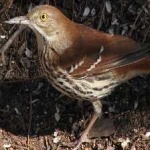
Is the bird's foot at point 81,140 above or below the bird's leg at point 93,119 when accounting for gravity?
below

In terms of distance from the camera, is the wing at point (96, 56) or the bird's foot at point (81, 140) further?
the bird's foot at point (81, 140)

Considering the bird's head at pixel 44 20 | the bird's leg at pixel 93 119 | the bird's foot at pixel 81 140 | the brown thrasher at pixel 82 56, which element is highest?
the bird's head at pixel 44 20

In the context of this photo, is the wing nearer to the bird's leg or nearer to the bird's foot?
the bird's leg

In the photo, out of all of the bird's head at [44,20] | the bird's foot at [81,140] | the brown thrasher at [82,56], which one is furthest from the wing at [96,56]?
the bird's foot at [81,140]

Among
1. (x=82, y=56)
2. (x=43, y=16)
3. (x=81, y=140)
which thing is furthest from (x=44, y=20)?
(x=81, y=140)

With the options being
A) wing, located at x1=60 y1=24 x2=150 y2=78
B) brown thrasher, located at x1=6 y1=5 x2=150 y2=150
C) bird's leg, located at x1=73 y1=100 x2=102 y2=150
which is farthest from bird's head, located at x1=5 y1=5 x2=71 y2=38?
bird's leg, located at x1=73 y1=100 x2=102 y2=150

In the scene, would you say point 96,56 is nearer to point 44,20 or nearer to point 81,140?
point 44,20

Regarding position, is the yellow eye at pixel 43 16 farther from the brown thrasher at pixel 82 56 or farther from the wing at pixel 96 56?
the wing at pixel 96 56

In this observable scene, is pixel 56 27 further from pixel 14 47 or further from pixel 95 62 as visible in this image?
pixel 14 47
